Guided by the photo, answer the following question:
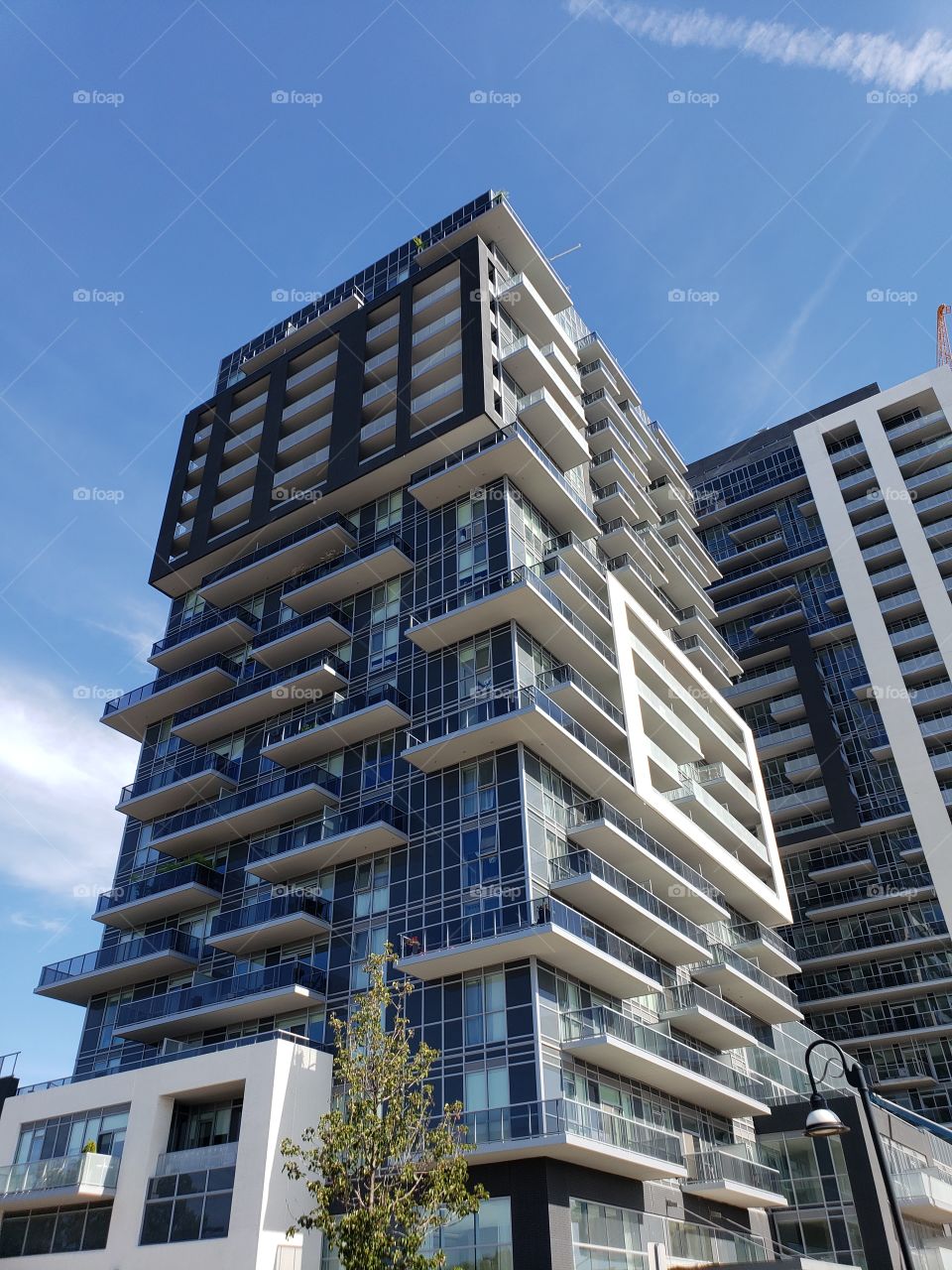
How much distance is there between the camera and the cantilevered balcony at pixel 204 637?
5106 centimetres

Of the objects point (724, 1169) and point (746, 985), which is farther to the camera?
point (746, 985)

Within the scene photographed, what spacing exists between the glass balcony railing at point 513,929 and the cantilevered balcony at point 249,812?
8422 mm

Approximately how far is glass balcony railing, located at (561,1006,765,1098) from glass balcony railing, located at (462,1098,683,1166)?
242cm

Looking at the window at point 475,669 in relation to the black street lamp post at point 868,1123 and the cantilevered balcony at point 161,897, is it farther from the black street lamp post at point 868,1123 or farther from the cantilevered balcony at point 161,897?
the black street lamp post at point 868,1123

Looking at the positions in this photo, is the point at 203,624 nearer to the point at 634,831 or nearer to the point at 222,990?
the point at 222,990

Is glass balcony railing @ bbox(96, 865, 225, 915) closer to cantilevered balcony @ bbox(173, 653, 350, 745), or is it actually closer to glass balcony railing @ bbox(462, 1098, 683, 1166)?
cantilevered balcony @ bbox(173, 653, 350, 745)

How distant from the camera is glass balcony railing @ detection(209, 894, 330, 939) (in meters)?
39.5

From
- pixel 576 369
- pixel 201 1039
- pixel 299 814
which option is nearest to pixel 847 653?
pixel 576 369

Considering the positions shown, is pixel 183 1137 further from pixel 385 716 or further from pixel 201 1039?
pixel 385 716

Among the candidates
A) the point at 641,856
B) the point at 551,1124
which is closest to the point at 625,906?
the point at 641,856

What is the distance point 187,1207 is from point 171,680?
86.1ft

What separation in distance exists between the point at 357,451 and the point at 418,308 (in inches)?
336

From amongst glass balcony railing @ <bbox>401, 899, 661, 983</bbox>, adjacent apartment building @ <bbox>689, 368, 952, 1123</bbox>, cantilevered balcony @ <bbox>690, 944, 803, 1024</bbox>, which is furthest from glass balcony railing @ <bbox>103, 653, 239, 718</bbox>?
adjacent apartment building @ <bbox>689, 368, 952, 1123</bbox>

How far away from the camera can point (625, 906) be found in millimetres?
37938
